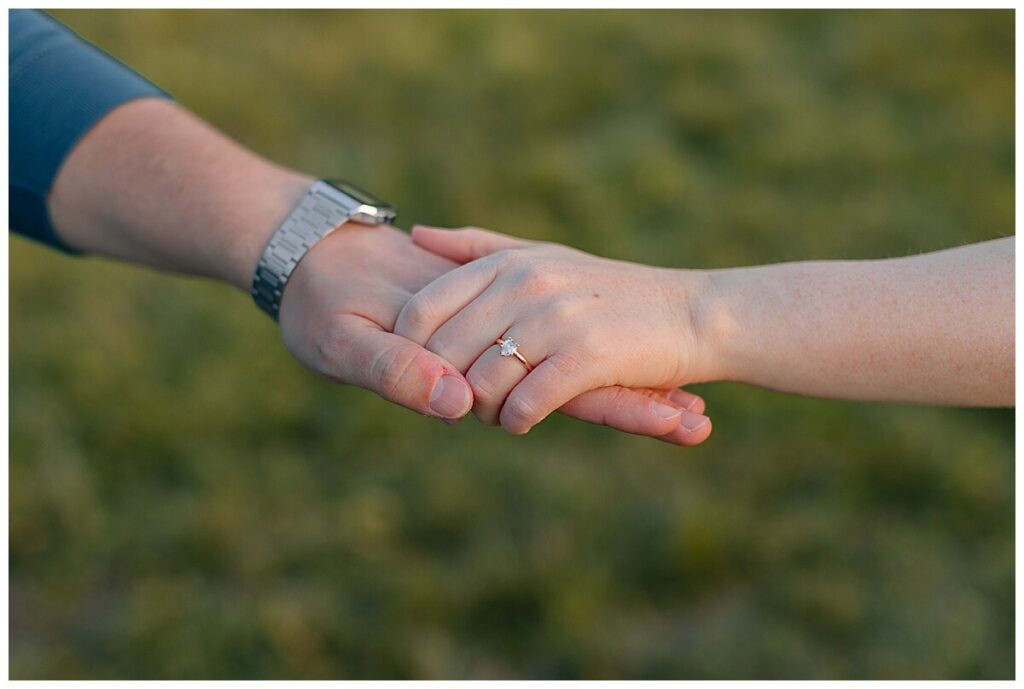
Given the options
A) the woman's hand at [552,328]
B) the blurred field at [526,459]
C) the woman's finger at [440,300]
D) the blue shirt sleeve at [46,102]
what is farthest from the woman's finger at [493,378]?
the blurred field at [526,459]

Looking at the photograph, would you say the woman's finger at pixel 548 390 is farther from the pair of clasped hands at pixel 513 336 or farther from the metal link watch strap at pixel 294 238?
the metal link watch strap at pixel 294 238

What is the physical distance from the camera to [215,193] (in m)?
2.00

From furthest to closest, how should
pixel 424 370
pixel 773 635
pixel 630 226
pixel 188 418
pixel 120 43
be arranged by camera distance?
1. pixel 120 43
2. pixel 630 226
3. pixel 188 418
4. pixel 773 635
5. pixel 424 370

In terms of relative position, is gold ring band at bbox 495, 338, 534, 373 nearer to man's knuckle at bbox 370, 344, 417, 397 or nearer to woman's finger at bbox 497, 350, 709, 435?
woman's finger at bbox 497, 350, 709, 435

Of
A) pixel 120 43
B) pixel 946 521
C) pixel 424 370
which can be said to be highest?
pixel 424 370

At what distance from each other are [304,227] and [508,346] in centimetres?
48

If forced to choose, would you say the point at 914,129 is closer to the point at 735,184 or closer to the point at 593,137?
the point at 735,184

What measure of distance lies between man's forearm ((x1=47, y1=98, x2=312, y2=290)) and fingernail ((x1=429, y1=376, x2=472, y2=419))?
0.50 meters

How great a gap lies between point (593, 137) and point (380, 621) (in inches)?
81.1

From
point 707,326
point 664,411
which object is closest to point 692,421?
point 664,411

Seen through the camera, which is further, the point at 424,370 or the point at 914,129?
the point at 914,129

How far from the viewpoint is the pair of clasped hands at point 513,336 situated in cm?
164

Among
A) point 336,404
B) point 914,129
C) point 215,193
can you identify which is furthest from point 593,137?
point 215,193

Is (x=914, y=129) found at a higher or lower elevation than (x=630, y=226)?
higher
